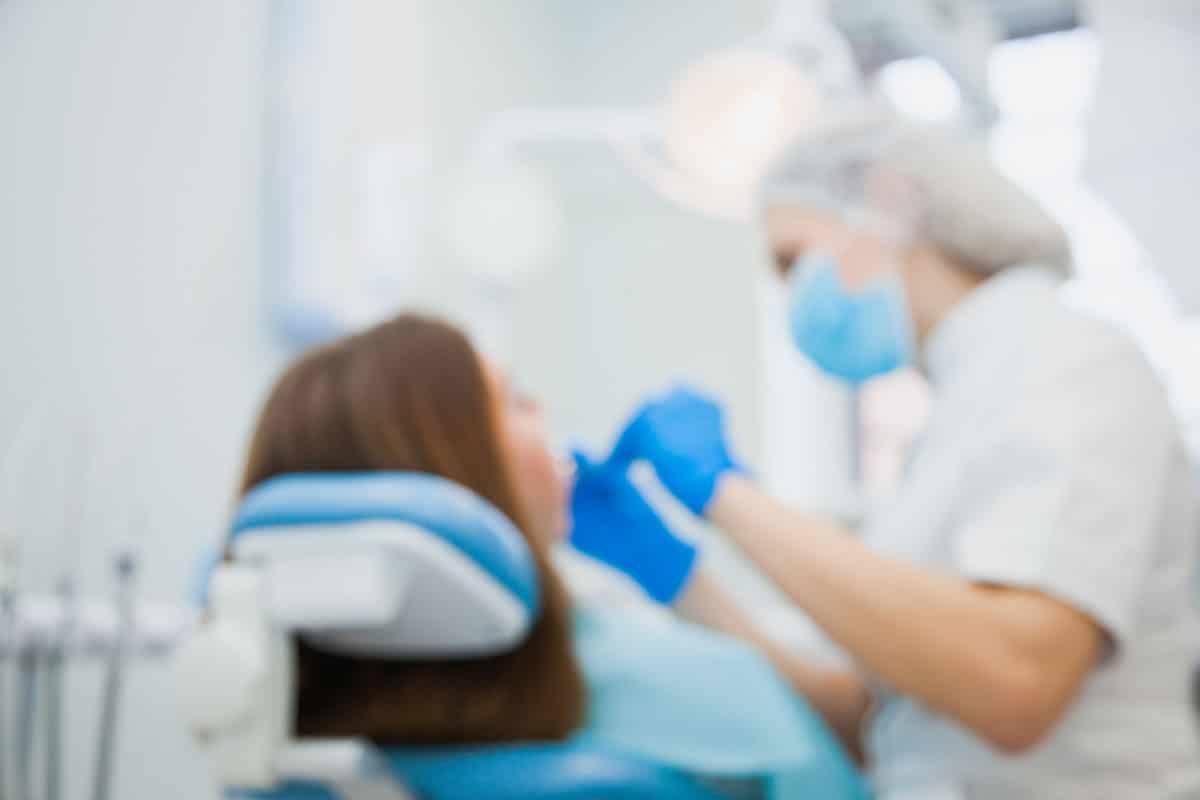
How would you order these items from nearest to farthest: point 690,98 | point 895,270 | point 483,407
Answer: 1. point 483,407
2. point 895,270
3. point 690,98

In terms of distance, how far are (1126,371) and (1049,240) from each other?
0.85 feet

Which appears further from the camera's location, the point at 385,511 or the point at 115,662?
the point at 115,662

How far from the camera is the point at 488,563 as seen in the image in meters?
0.96

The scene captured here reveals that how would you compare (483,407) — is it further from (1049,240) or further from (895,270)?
(1049,240)

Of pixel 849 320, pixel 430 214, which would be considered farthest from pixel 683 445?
pixel 430 214

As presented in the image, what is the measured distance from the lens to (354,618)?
92cm

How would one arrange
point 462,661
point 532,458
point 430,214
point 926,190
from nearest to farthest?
1. point 462,661
2. point 532,458
3. point 926,190
4. point 430,214

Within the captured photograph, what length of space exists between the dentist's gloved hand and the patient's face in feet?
0.28

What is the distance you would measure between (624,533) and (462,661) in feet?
1.47

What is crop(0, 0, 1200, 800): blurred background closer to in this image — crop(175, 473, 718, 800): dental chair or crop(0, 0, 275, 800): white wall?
crop(0, 0, 275, 800): white wall

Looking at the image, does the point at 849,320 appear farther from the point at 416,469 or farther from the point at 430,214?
the point at 430,214

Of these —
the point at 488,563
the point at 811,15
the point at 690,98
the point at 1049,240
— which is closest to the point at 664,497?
the point at 690,98

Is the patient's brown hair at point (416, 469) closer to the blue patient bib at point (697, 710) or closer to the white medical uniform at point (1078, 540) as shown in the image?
the blue patient bib at point (697, 710)

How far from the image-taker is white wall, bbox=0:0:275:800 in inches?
56.0
